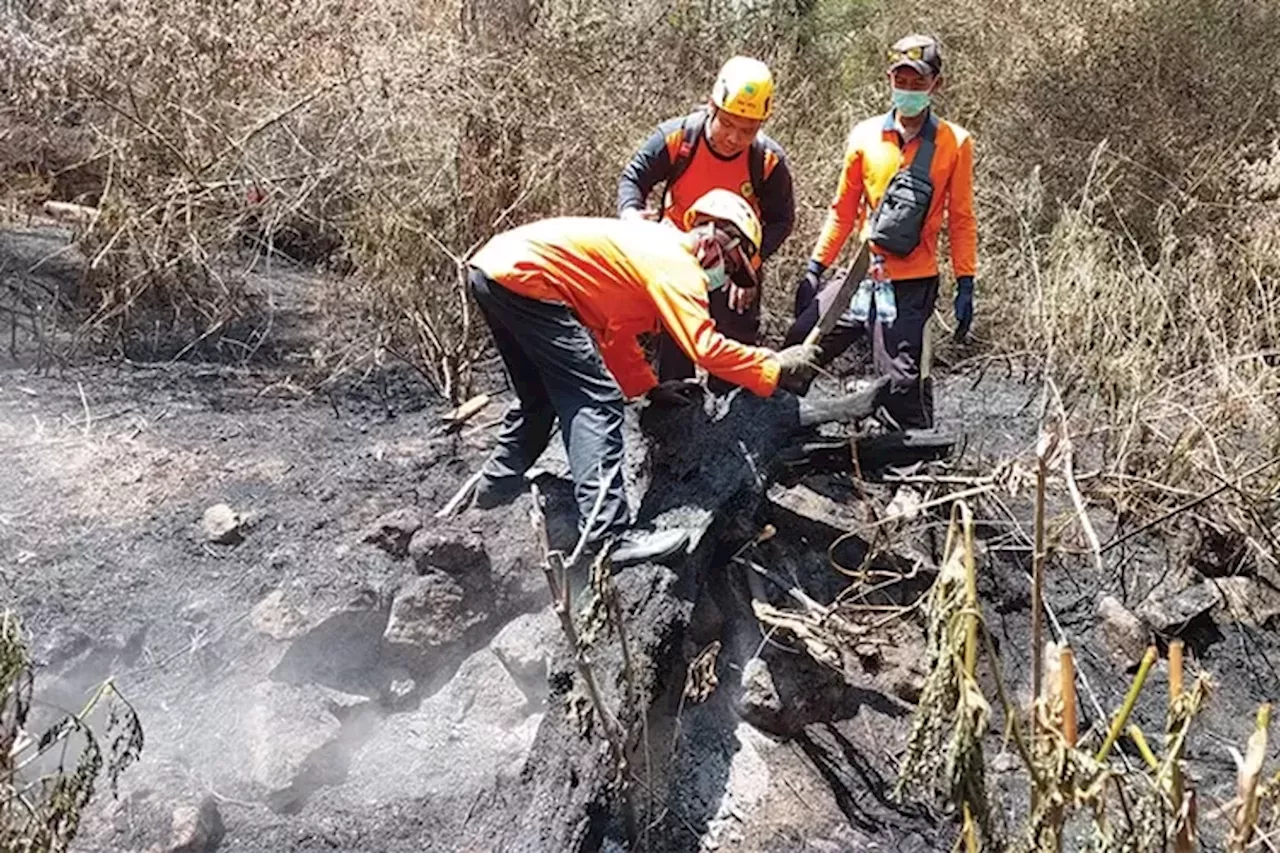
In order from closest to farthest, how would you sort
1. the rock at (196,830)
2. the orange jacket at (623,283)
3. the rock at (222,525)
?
the rock at (196,830) < the orange jacket at (623,283) < the rock at (222,525)

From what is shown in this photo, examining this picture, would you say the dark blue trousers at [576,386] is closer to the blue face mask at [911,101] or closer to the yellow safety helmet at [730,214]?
the yellow safety helmet at [730,214]

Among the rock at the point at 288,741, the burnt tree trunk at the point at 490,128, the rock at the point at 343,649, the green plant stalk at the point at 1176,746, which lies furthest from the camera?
the burnt tree trunk at the point at 490,128

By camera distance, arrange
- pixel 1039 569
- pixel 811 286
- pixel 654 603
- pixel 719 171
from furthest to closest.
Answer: pixel 811 286, pixel 719 171, pixel 654 603, pixel 1039 569

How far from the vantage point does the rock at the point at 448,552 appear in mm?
3951

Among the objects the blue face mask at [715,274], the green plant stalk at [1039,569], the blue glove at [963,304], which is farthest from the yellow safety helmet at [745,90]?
the green plant stalk at [1039,569]

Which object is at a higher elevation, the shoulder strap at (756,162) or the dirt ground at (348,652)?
the shoulder strap at (756,162)

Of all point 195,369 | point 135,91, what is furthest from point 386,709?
point 135,91

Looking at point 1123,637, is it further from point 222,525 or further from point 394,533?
point 222,525

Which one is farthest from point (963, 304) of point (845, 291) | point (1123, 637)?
point (1123, 637)

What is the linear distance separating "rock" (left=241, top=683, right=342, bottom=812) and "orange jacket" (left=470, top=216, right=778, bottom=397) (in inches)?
56.9

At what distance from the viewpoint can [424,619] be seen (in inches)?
153

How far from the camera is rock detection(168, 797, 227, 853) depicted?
3088mm

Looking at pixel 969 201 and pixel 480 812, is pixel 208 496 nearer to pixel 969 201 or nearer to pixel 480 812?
pixel 480 812

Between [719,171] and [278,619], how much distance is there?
2289 millimetres
